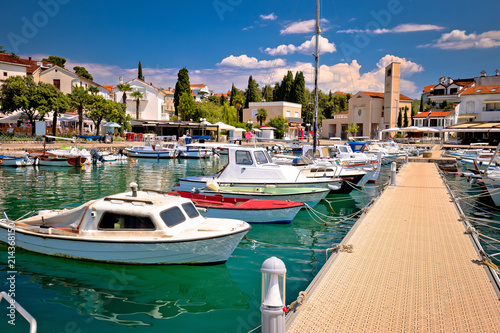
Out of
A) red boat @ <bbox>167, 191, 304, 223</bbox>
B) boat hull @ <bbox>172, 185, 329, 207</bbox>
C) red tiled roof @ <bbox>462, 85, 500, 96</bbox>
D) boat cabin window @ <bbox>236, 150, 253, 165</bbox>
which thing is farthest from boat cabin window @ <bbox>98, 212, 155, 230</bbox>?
red tiled roof @ <bbox>462, 85, 500, 96</bbox>

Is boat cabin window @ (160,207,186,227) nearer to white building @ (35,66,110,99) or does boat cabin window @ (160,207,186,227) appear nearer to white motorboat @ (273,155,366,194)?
white motorboat @ (273,155,366,194)

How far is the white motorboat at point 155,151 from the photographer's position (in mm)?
47031

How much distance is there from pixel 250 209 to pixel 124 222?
4.89m

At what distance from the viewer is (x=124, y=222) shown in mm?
9281

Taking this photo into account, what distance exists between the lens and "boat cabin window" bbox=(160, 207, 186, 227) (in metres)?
9.21

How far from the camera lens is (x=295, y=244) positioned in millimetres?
12250

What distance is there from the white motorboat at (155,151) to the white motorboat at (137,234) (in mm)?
37484

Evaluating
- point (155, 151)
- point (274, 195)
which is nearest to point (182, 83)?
point (155, 151)

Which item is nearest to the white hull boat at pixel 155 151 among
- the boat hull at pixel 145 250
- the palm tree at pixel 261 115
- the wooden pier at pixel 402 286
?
the boat hull at pixel 145 250

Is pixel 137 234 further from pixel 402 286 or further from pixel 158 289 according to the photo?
pixel 402 286

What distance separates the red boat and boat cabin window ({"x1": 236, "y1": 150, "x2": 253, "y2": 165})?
3243 millimetres

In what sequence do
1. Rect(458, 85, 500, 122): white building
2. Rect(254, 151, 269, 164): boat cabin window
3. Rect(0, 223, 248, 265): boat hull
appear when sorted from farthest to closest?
Rect(458, 85, 500, 122): white building
Rect(254, 151, 269, 164): boat cabin window
Rect(0, 223, 248, 265): boat hull

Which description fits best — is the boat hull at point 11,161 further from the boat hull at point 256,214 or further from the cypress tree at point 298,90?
the cypress tree at point 298,90

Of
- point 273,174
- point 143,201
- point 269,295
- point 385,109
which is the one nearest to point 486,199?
point 273,174
